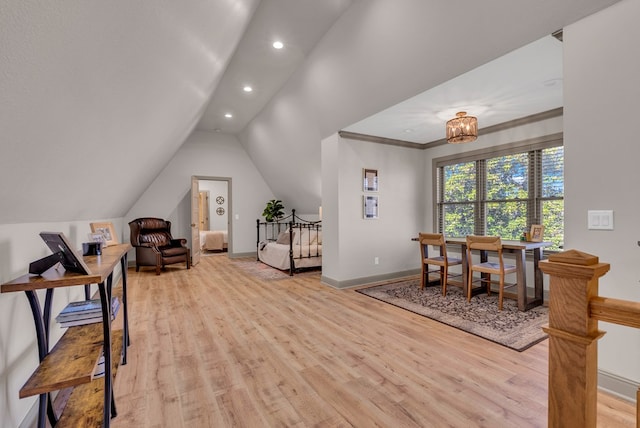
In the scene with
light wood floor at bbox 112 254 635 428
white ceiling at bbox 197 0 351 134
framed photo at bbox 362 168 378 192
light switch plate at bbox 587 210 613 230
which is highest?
white ceiling at bbox 197 0 351 134

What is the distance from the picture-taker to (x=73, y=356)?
138cm

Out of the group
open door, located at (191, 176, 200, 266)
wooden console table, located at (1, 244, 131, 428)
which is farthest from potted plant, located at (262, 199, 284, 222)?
wooden console table, located at (1, 244, 131, 428)

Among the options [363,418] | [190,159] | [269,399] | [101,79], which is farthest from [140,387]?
[190,159]

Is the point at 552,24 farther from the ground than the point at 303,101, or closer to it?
closer to it

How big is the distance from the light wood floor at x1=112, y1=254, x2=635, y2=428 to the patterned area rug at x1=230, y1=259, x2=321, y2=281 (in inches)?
69.1

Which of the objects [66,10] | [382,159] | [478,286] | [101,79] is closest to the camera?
[66,10]

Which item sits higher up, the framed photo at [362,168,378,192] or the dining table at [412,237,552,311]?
the framed photo at [362,168,378,192]

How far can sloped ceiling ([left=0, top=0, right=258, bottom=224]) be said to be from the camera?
0.94 metres

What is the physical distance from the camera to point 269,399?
6.23 feet

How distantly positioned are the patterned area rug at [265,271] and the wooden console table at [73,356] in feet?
11.8

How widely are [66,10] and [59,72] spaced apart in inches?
10.1

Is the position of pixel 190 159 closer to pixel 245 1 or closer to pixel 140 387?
pixel 245 1

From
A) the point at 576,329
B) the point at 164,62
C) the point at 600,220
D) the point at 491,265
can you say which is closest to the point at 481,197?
the point at 491,265

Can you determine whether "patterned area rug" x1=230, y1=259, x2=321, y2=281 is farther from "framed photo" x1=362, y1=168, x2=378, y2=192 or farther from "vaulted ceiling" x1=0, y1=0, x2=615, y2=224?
"vaulted ceiling" x1=0, y1=0, x2=615, y2=224
